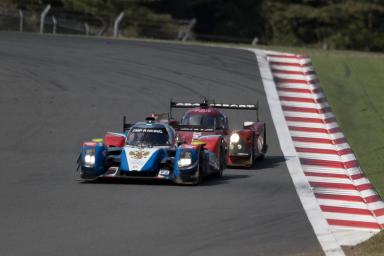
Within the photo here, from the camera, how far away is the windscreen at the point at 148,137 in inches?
723


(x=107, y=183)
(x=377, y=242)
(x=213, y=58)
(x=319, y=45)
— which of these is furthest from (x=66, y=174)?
(x=319, y=45)

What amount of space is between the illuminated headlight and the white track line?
3321 mm

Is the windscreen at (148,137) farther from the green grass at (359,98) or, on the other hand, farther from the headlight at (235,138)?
the green grass at (359,98)

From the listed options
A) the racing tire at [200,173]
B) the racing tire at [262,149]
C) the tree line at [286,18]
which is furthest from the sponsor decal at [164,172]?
the tree line at [286,18]

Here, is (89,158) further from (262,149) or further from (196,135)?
(262,149)

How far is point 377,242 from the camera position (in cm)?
1269

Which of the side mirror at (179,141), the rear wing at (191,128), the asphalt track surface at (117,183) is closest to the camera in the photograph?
the asphalt track surface at (117,183)

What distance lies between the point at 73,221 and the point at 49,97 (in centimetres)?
1309

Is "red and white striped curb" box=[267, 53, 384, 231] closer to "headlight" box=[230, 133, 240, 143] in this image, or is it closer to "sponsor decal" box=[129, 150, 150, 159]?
"headlight" box=[230, 133, 240, 143]

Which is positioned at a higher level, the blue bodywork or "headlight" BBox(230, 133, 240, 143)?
"headlight" BBox(230, 133, 240, 143)

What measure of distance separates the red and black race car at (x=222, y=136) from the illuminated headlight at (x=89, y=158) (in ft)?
7.18

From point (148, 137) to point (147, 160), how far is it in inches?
35.0

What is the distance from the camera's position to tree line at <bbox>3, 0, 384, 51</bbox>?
208ft

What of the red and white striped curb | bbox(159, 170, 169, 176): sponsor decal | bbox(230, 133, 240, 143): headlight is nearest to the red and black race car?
bbox(230, 133, 240, 143): headlight
